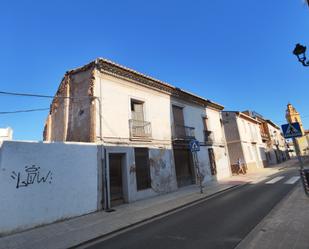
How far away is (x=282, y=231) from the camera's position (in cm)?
443

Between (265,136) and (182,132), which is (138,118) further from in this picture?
(265,136)

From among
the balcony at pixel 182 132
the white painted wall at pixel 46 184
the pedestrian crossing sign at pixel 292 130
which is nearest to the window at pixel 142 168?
the white painted wall at pixel 46 184

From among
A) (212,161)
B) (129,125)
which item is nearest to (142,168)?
(129,125)

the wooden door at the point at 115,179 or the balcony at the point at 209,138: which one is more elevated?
the balcony at the point at 209,138

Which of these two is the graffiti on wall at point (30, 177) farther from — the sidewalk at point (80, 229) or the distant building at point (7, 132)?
the distant building at point (7, 132)

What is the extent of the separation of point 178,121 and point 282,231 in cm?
1019

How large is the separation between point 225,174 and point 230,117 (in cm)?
791

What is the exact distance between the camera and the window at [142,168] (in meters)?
10.6

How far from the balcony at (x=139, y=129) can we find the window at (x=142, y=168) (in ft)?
2.23

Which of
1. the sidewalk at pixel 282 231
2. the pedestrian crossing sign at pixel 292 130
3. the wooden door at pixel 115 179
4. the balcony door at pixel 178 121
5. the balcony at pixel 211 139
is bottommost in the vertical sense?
the sidewalk at pixel 282 231

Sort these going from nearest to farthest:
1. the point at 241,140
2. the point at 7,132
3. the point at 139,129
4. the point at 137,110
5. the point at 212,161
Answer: the point at 7,132
the point at 139,129
the point at 137,110
the point at 212,161
the point at 241,140

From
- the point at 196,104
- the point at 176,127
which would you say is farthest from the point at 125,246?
the point at 196,104

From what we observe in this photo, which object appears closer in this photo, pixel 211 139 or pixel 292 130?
pixel 292 130

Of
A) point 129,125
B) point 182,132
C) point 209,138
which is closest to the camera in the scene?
point 129,125
